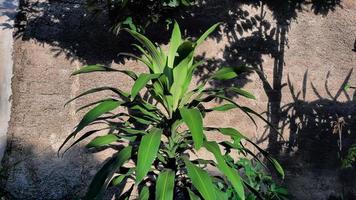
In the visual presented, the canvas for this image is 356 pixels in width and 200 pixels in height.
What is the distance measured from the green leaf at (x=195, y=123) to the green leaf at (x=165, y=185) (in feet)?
1.07

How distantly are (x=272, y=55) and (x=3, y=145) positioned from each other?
257cm

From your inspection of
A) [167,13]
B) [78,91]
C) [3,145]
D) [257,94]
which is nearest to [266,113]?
[257,94]

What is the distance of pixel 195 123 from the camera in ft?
8.50

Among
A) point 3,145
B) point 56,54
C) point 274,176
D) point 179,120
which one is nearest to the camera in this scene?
point 179,120

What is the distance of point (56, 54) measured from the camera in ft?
13.6

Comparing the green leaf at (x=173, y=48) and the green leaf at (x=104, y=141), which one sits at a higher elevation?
the green leaf at (x=173, y=48)

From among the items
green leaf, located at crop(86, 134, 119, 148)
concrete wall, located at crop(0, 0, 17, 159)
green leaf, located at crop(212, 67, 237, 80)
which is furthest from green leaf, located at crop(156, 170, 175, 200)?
concrete wall, located at crop(0, 0, 17, 159)

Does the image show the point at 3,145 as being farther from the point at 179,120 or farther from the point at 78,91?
the point at 179,120

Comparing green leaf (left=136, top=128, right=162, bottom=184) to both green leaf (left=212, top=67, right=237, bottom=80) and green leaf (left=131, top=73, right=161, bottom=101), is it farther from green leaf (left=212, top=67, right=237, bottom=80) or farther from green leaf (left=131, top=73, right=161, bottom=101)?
green leaf (left=212, top=67, right=237, bottom=80)

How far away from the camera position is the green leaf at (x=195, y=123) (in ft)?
8.14

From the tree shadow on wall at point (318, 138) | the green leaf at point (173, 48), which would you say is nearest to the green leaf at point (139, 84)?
the green leaf at point (173, 48)

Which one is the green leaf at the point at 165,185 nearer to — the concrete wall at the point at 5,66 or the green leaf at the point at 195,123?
the green leaf at the point at 195,123

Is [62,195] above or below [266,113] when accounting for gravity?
below

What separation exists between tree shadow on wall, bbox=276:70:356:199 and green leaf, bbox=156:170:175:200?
2.16 m
